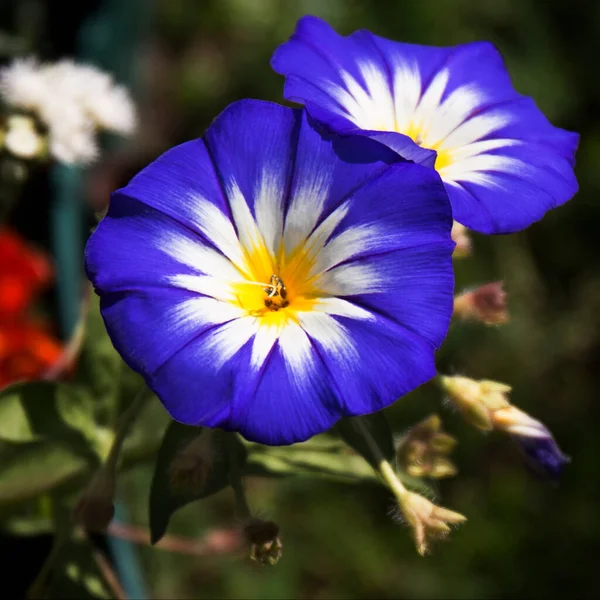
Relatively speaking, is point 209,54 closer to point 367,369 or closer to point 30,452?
point 30,452

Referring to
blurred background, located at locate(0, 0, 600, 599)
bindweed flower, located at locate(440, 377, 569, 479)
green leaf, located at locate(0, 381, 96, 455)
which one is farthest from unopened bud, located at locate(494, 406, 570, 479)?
blurred background, located at locate(0, 0, 600, 599)

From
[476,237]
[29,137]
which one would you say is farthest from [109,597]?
[476,237]

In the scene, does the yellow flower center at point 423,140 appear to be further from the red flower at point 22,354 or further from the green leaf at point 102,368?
the red flower at point 22,354

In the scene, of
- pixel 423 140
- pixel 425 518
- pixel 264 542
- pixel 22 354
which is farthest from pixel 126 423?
pixel 22 354

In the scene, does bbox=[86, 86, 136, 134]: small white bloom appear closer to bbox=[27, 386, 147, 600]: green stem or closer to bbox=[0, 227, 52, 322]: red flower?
bbox=[0, 227, 52, 322]: red flower

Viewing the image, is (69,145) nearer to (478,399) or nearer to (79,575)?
(79,575)

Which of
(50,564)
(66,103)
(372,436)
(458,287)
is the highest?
(66,103)
